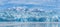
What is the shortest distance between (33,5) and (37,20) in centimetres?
22

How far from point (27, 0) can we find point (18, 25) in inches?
14.7

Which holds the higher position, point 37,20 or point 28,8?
point 28,8

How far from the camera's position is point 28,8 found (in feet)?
7.70

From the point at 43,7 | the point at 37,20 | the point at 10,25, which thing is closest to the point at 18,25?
the point at 10,25

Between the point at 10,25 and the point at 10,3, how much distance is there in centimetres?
31

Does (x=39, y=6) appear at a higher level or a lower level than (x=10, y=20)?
higher

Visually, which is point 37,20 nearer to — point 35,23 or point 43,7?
point 35,23

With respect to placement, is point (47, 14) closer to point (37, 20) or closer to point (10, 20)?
point (37, 20)

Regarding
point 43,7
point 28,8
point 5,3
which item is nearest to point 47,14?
point 43,7

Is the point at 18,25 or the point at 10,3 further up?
the point at 10,3

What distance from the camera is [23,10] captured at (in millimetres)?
2336

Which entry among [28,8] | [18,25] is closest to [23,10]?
[28,8]

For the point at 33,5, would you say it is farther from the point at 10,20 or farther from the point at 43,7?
the point at 10,20

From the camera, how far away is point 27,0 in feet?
7.67
